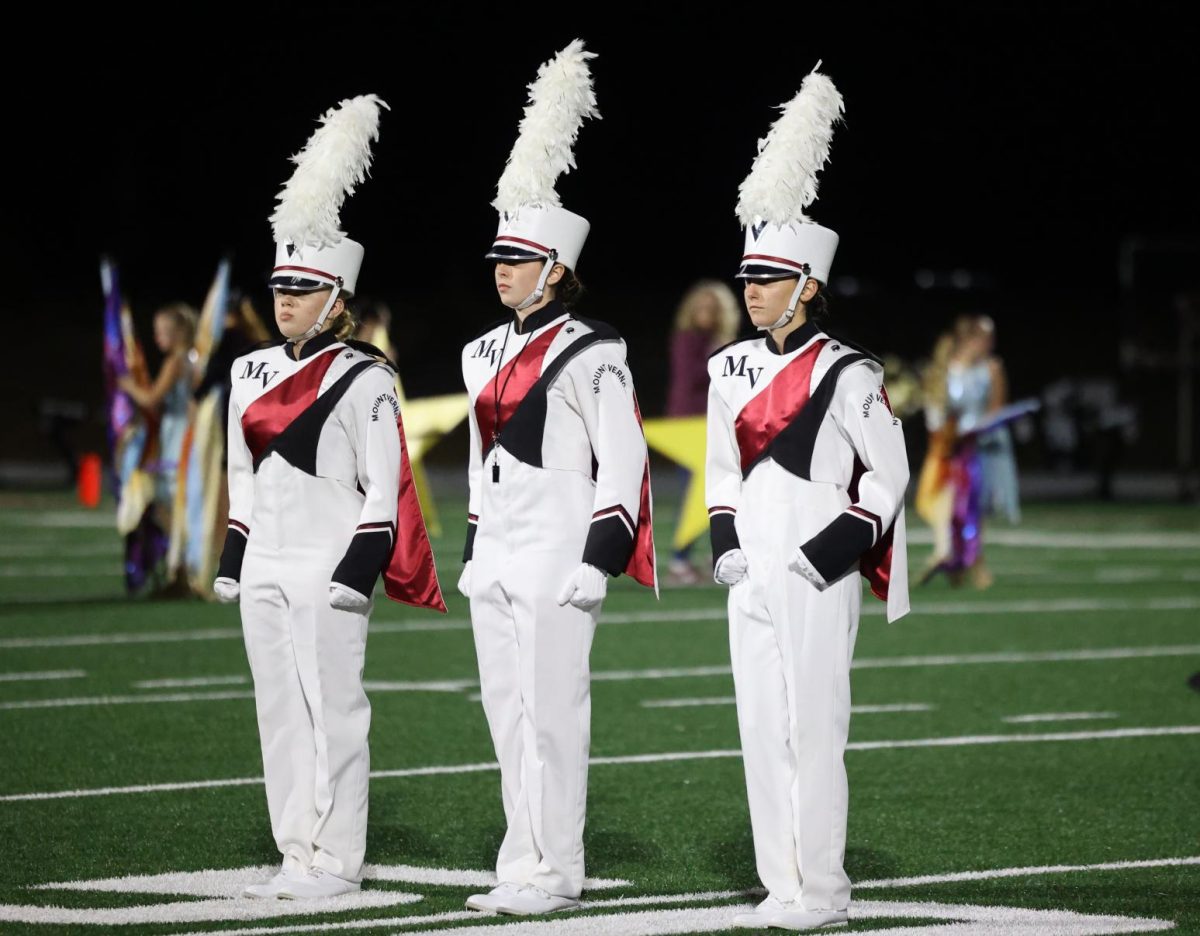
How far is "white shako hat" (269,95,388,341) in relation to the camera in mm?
5918

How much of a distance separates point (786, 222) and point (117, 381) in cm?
903

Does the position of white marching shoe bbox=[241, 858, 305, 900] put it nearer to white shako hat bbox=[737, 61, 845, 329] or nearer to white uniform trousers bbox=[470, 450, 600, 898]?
white uniform trousers bbox=[470, 450, 600, 898]

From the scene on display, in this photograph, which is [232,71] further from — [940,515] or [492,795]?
[492,795]

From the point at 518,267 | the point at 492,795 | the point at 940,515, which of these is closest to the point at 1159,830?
the point at 492,795

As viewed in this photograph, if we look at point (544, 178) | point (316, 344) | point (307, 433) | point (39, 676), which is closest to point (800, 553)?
point (544, 178)

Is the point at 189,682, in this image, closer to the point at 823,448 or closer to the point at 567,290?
the point at 567,290

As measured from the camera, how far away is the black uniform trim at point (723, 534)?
5500mm

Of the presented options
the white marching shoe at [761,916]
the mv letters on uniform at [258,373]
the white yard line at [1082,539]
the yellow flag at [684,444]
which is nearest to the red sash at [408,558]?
the mv letters on uniform at [258,373]

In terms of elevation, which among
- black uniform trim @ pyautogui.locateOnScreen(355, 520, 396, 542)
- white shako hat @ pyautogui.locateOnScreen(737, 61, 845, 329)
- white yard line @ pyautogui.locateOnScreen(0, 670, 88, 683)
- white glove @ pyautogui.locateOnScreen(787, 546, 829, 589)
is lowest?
white yard line @ pyautogui.locateOnScreen(0, 670, 88, 683)

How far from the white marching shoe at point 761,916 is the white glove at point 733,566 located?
778 millimetres

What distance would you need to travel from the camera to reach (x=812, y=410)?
547cm

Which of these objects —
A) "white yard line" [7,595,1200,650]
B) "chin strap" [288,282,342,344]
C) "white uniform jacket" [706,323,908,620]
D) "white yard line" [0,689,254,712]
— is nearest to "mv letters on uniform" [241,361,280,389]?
"chin strap" [288,282,342,344]

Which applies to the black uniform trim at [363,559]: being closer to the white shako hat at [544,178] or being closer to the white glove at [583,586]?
the white glove at [583,586]

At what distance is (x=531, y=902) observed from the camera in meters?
5.53
